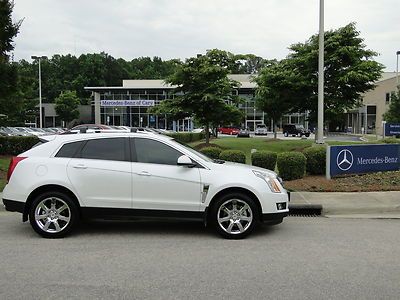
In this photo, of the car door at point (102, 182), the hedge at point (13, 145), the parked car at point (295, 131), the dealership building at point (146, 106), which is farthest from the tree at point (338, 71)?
the dealership building at point (146, 106)

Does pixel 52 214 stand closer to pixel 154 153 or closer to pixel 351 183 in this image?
pixel 154 153

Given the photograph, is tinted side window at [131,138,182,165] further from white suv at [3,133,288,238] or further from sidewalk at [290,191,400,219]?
sidewalk at [290,191,400,219]

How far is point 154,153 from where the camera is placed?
7.19 metres

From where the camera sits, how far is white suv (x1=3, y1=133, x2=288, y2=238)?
22.8 ft

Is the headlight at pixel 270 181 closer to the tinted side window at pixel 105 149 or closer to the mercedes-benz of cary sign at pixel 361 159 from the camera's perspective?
the tinted side window at pixel 105 149

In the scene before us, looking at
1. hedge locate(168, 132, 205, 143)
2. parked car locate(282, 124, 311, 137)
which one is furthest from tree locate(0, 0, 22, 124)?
parked car locate(282, 124, 311, 137)

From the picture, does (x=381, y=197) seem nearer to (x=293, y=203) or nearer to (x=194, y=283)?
(x=293, y=203)

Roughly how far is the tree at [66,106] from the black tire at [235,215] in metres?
75.0

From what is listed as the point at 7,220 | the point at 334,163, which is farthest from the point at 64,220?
the point at 334,163

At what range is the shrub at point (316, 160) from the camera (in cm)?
1314

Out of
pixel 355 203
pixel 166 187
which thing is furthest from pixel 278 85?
pixel 166 187

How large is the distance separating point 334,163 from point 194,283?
28.2 ft

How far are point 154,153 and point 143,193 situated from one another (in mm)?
666

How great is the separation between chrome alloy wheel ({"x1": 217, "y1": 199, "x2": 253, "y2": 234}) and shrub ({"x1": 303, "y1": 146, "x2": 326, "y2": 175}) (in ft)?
22.1
